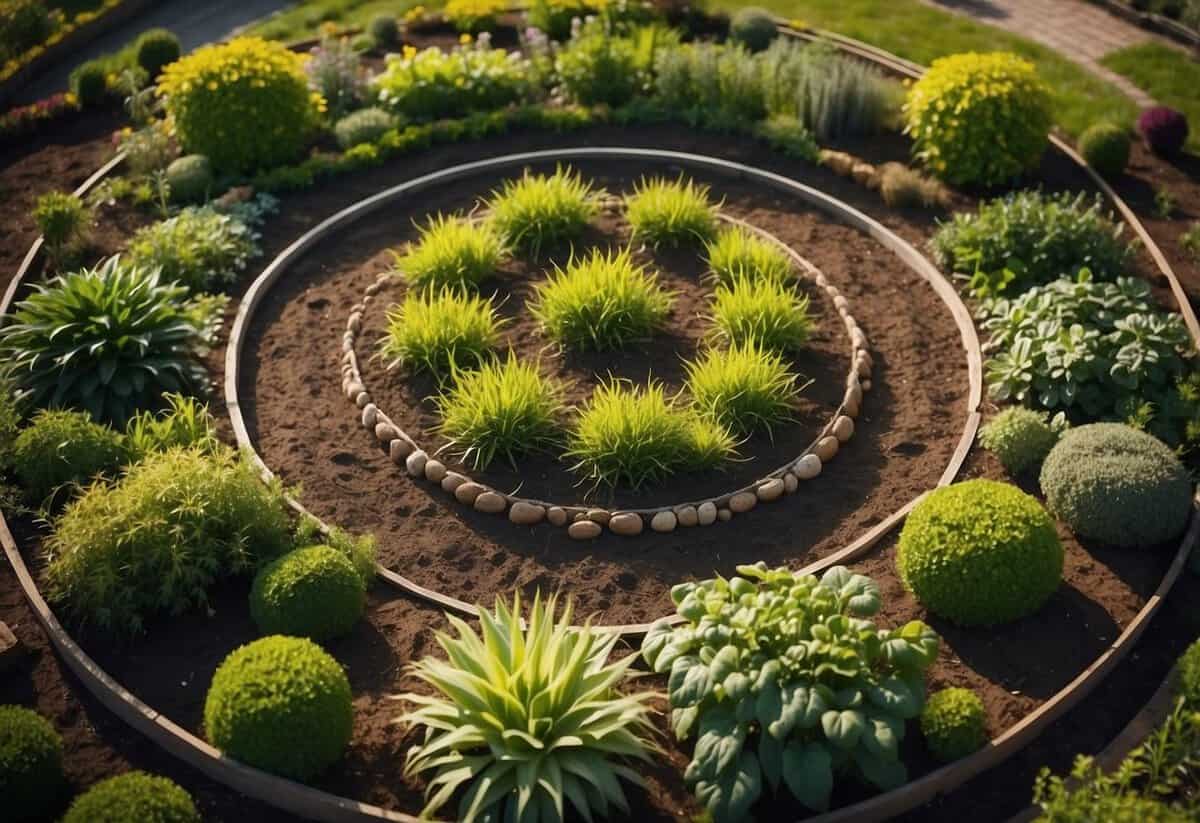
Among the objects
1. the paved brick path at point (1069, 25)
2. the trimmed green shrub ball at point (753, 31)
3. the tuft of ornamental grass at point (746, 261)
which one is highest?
the trimmed green shrub ball at point (753, 31)

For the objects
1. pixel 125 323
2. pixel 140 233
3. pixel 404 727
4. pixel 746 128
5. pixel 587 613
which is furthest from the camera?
pixel 746 128

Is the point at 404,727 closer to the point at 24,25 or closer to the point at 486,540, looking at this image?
the point at 486,540

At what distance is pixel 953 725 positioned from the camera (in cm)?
720

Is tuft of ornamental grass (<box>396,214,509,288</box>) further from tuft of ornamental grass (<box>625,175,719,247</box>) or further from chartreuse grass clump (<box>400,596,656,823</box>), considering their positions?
chartreuse grass clump (<box>400,596,656,823</box>)

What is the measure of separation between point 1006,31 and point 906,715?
1111cm

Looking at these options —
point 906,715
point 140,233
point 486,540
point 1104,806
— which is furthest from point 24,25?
point 1104,806

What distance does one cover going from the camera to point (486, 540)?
29.5 ft

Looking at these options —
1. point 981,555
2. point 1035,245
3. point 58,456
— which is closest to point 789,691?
point 981,555

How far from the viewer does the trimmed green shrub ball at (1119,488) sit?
8.50 metres

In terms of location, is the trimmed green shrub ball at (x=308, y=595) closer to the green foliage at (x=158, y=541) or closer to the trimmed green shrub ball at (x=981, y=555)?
the green foliage at (x=158, y=541)

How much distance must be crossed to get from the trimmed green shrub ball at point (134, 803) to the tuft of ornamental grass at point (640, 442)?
143 inches

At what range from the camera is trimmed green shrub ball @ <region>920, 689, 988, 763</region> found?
23.6 ft

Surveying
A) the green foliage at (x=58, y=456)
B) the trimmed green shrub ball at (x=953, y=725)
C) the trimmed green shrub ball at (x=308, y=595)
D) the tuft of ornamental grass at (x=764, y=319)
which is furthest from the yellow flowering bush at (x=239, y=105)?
the trimmed green shrub ball at (x=953, y=725)

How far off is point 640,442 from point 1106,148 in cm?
620
